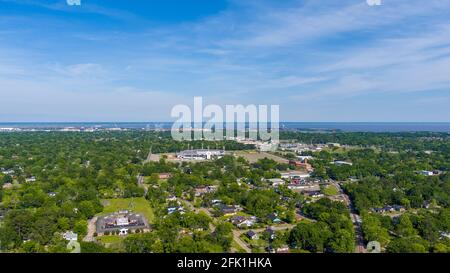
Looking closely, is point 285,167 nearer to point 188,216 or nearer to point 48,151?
point 188,216

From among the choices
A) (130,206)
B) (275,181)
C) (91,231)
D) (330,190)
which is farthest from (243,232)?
(275,181)

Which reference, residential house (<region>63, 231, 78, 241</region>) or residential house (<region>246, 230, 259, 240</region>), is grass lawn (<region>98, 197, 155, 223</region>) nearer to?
residential house (<region>63, 231, 78, 241</region>)

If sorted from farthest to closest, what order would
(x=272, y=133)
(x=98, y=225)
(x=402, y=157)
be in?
1. (x=272, y=133)
2. (x=402, y=157)
3. (x=98, y=225)

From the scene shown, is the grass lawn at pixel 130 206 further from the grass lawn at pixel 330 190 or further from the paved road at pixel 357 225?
the grass lawn at pixel 330 190

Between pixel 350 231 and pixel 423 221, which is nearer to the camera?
pixel 350 231

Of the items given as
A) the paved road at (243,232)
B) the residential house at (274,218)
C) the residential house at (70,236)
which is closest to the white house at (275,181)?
the residential house at (274,218)
